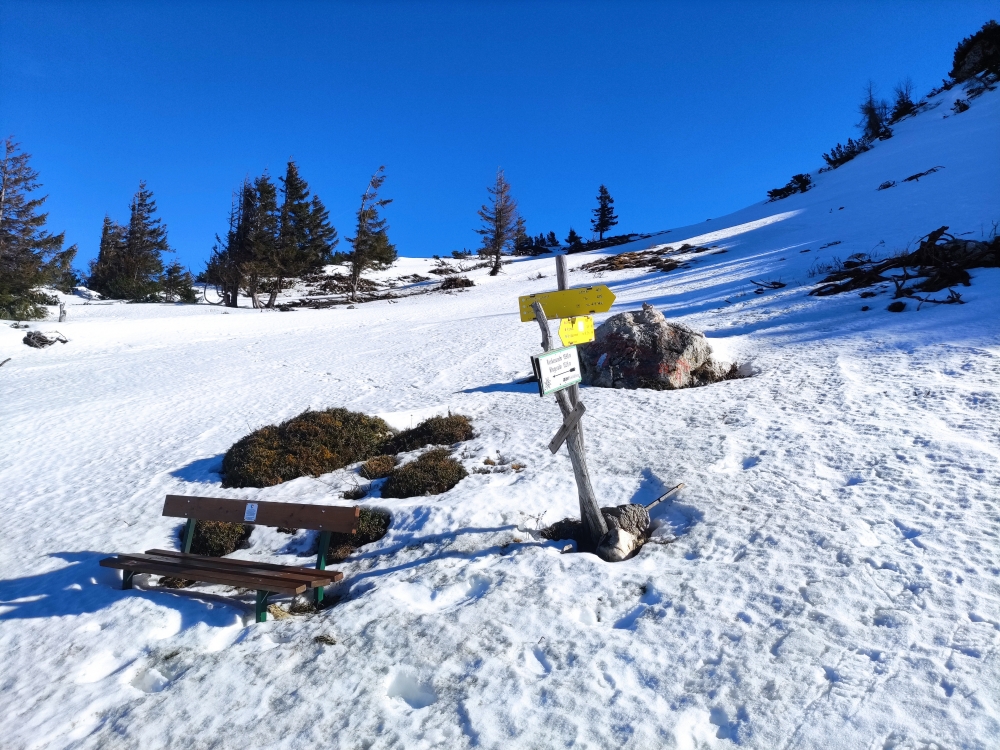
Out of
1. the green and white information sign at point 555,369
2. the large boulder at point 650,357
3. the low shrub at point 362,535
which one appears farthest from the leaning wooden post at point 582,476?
the large boulder at point 650,357

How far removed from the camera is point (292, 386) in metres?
14.1

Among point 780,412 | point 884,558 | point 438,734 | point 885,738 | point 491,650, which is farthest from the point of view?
point 780,412

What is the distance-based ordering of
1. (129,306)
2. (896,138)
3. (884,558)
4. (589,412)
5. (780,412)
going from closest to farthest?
(884,558) < (780,412) < (589,412) < (129,306) < (896,138)

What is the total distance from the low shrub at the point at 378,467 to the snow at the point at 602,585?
0.41m

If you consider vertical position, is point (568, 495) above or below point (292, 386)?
below

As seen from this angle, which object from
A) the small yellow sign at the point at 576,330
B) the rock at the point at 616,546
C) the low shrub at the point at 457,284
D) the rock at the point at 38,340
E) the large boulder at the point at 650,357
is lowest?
the rock at the point at 616,546

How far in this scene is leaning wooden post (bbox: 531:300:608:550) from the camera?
16.8 feet

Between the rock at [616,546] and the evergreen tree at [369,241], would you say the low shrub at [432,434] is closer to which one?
the rock at [616,546]

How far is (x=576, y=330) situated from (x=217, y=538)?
16.4 feet

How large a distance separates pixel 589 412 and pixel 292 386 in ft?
27.2

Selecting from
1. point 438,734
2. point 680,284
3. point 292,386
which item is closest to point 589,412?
point 438,734

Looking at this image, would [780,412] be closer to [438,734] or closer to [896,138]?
[438,734]

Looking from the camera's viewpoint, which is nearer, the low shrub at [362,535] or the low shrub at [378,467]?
the low shrub at [362,535]

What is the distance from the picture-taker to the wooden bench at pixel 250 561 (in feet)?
16.0
